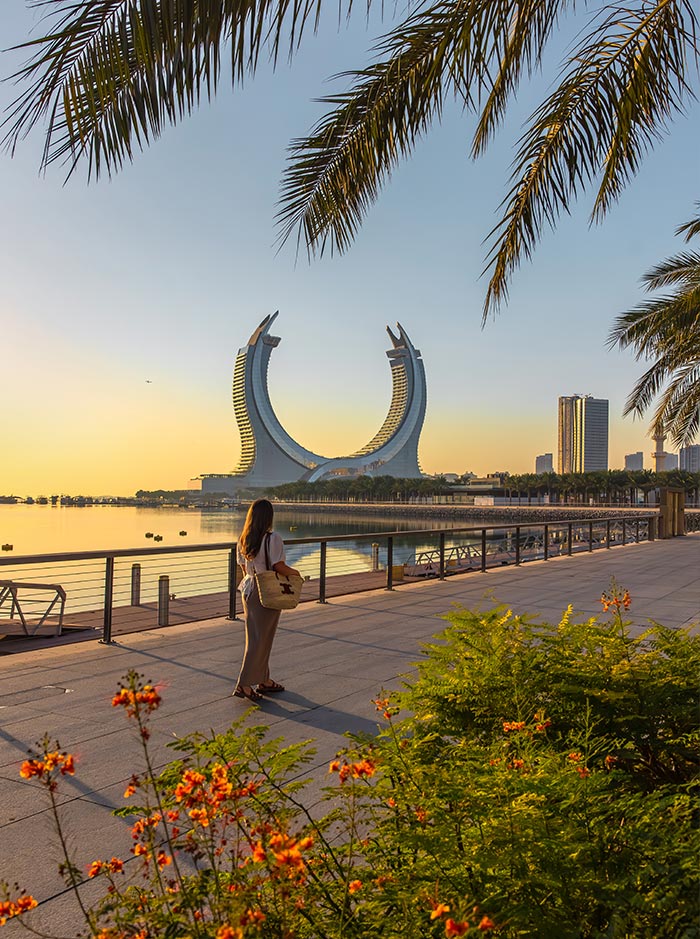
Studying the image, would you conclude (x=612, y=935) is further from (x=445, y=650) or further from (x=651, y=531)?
(x=651, y=531)

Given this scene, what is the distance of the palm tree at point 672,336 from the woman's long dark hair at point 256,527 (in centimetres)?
844

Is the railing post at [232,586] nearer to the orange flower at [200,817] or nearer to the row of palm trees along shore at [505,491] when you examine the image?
the orange flower at [200,817]

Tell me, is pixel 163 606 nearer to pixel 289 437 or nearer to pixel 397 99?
pixel 397 99

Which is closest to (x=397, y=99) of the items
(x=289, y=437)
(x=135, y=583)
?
(x=135, y=583)

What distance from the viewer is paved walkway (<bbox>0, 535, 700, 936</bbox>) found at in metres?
3.01

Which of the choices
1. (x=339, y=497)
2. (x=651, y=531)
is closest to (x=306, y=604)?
(x=651, y=531)

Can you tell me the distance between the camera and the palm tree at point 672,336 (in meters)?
12.8

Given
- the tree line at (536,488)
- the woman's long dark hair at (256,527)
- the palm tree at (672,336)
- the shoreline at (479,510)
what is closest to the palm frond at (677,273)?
the palm tree at (672,336)

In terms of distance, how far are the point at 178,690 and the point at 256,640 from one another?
28.1 inches

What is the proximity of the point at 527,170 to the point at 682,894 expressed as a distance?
4474mm

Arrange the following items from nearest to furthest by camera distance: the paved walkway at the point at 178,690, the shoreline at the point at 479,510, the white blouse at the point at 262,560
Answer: the paved walkway at the point at 178,690
the white blouse at the point at 262,560
the shoreline at the point at 479,510

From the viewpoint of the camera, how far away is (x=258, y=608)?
5105 millimetres

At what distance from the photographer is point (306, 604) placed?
31.4 feet

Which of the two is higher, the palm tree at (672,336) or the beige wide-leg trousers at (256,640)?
the palm tree at (672,336)
